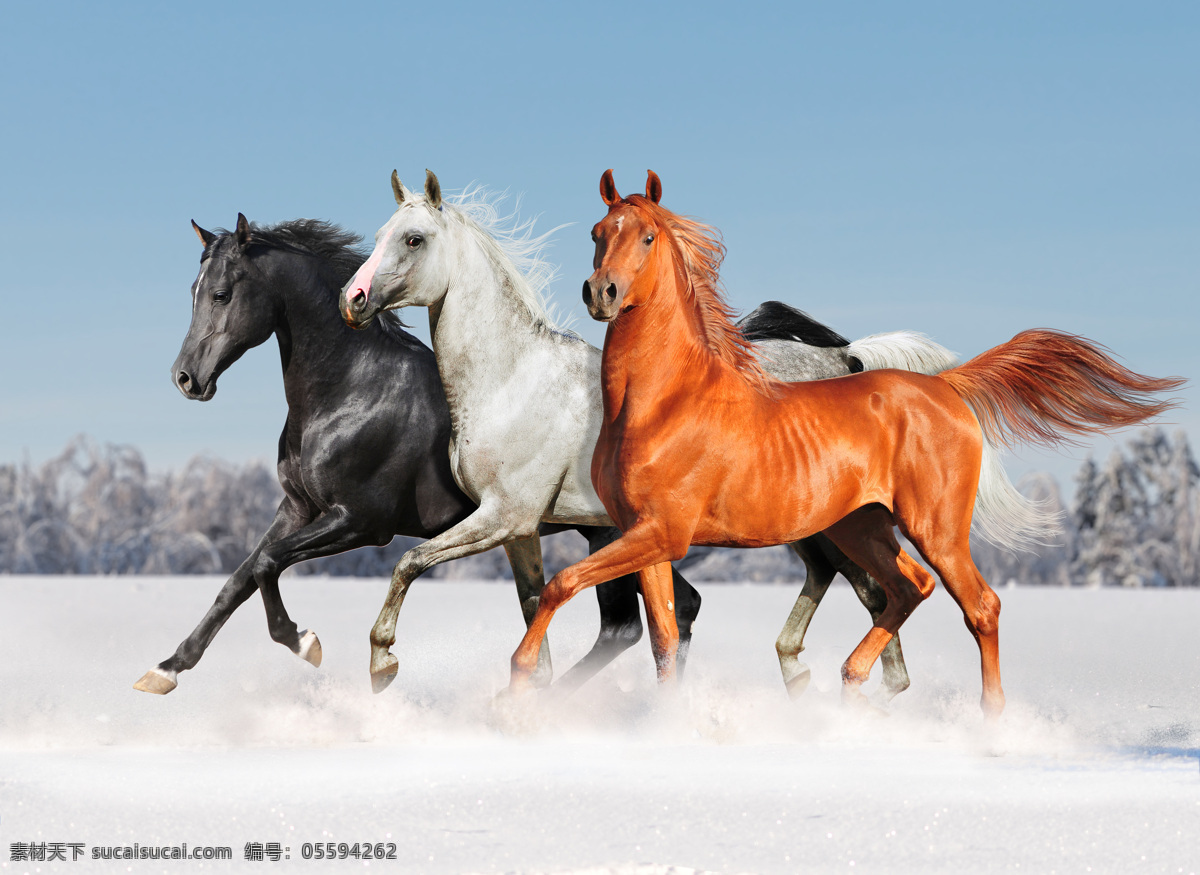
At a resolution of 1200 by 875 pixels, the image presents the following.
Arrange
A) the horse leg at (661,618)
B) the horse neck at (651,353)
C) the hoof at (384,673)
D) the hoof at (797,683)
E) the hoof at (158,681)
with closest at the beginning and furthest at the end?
the horse neck at (651,353) → the horse leg at (661,618) → the hoof at (384,673) → the hoof at (158,681) → the hoof at (797,683)

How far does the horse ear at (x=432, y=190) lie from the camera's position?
247 inches

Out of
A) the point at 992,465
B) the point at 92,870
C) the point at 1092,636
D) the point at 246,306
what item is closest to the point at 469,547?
the point at 246,306

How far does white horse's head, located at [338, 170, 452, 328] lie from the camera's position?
6.02 metres

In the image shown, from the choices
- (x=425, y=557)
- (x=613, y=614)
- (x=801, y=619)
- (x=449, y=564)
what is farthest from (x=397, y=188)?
(x=449, y=564)

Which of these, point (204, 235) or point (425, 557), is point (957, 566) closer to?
point (425, 557)

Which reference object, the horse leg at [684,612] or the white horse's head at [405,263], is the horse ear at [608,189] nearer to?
the white horse's head at [405,263]

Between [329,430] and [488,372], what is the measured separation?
45.2 inches

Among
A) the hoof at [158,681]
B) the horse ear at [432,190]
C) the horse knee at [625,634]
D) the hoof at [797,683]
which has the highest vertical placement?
the horse ear at [432,190]

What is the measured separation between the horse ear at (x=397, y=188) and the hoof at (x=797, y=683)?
370 centimetres

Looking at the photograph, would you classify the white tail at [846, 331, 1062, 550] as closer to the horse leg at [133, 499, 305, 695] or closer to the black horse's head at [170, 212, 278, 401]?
the black horse's head at [170, 212, 278, 401]

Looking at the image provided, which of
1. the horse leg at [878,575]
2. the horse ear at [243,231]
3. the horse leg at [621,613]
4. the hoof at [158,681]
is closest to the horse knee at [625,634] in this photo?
the horse leg at [621,613]

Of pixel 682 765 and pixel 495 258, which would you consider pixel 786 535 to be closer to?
pixel 682 765

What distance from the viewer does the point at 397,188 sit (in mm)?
6316

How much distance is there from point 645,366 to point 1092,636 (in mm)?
9236
